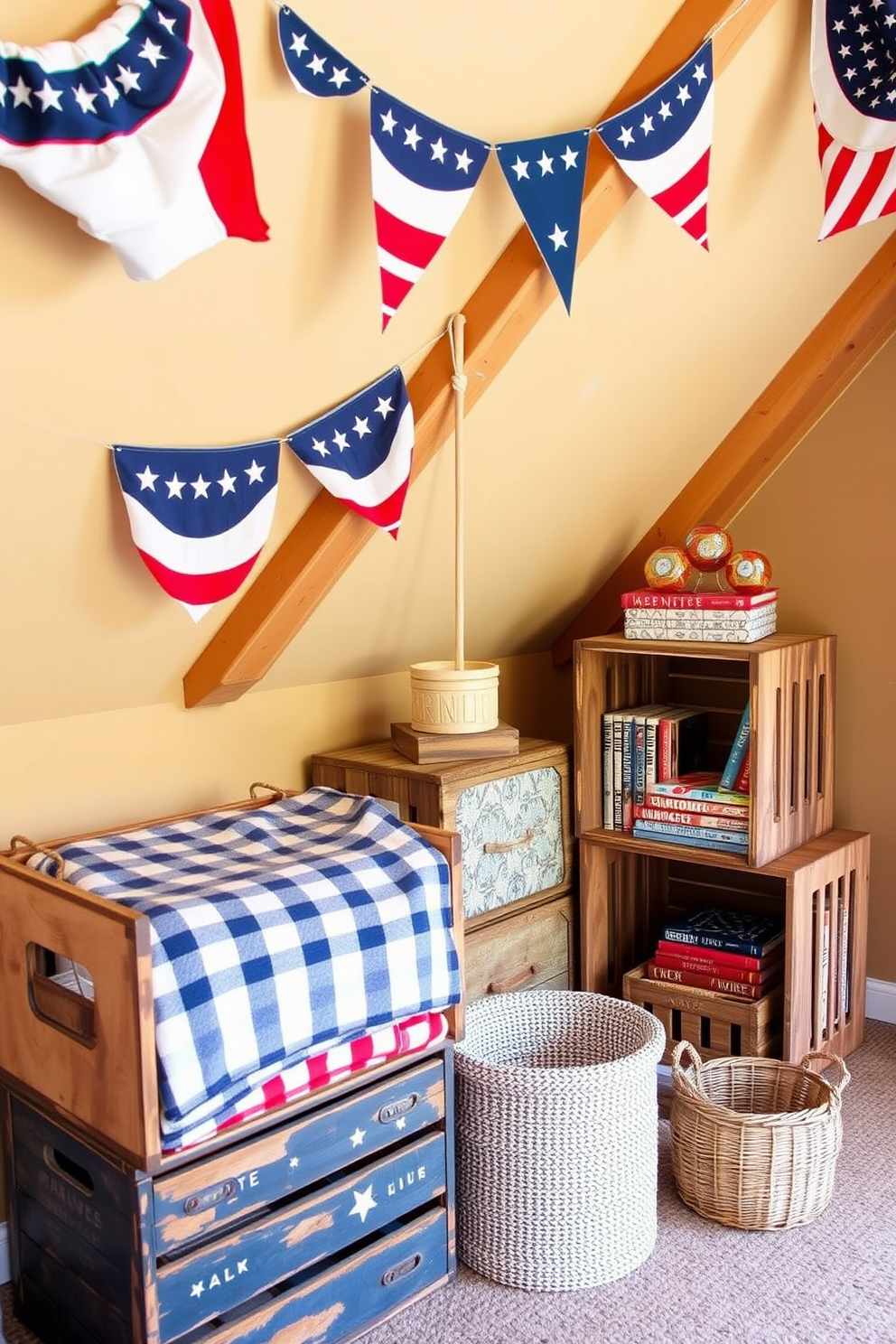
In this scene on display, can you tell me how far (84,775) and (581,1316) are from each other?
120cm

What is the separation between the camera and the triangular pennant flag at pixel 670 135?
71.6 inches

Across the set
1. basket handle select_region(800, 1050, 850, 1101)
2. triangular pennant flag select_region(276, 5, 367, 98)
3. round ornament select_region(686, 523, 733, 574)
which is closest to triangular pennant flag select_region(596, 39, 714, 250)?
triangular pennant flag select_region(276, 5, 367, 98)

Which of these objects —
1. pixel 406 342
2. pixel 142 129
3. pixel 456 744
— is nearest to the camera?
pixel 142 129

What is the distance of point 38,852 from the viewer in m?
1.89

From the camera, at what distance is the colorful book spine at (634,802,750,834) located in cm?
254

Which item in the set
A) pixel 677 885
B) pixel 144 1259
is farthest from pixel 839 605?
pixel 144 1259

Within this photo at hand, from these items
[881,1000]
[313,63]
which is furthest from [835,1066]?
[313,63]

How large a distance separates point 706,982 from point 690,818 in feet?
1.21

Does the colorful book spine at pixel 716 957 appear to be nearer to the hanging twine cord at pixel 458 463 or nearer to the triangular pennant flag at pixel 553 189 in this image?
the hanging twine cord at pixel 458 463

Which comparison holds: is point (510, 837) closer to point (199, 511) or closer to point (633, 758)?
point (633, 758)

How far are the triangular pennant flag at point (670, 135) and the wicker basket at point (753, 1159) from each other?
4.86ft

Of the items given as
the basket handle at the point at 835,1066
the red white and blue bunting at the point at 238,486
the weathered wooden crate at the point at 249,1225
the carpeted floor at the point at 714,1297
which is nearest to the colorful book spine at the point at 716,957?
the basket handle at the point at 835,1066

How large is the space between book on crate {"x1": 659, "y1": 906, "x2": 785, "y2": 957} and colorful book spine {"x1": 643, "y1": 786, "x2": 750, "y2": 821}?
29 cm

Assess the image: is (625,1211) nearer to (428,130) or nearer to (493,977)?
(493,977)
